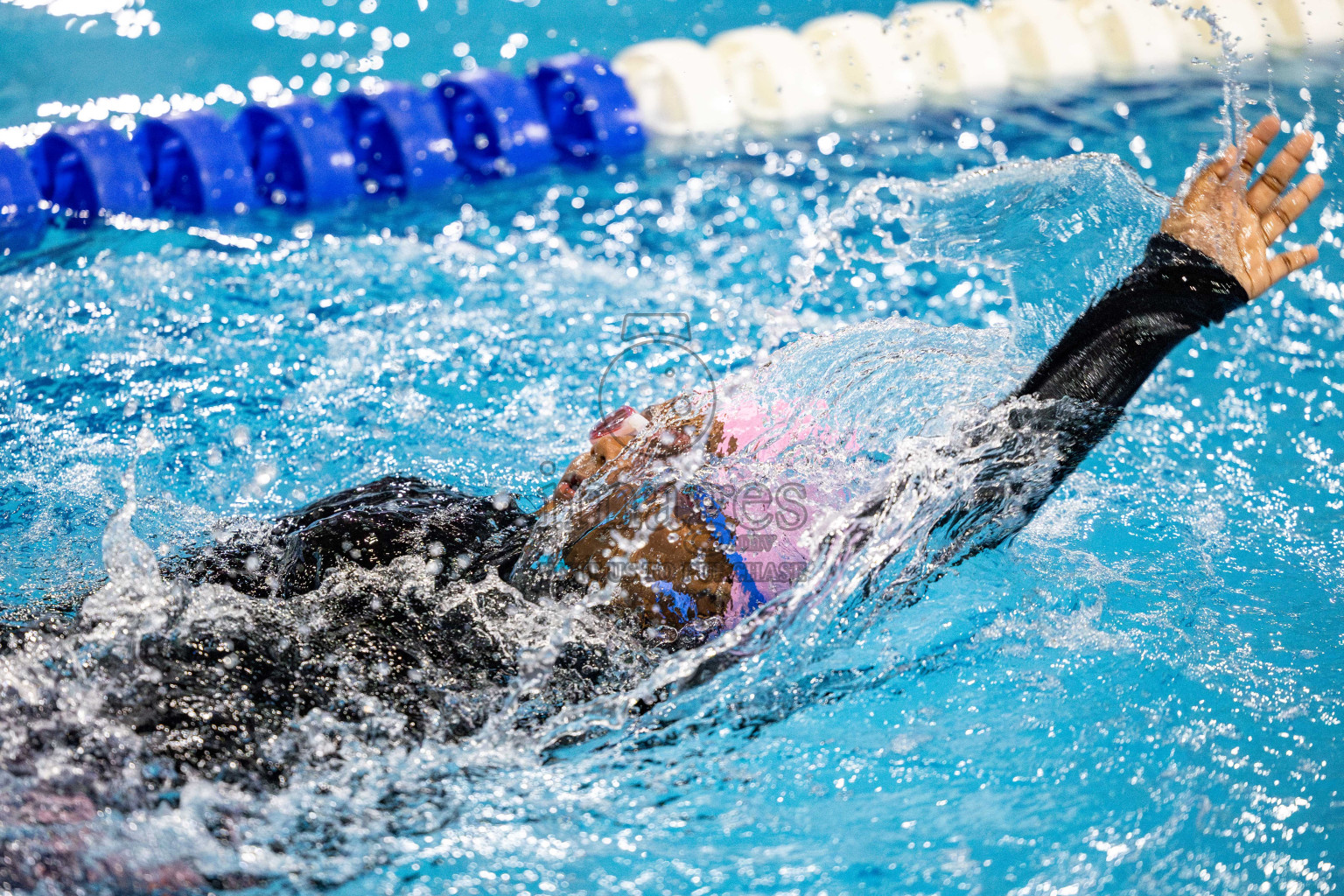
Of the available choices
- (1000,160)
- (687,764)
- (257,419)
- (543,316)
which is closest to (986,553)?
(687,764)

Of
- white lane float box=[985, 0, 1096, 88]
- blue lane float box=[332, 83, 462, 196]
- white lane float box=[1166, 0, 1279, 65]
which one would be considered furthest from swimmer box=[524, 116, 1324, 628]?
white lane float box=[1166, 0, 1279, 65]

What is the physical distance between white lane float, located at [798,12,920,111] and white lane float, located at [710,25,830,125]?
4 centimetres

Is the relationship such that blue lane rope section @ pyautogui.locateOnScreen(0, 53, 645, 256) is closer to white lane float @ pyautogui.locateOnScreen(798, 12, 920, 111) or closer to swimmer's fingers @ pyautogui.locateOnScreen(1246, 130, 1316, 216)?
white lane float @ pyautogui.locateOnScreen(798, 12, 920, 111)

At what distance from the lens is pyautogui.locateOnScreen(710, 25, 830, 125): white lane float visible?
3.60 m

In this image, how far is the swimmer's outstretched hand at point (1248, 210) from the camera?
4.57ft

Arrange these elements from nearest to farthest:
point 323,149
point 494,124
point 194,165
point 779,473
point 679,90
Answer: point 779,473 < point 194,165 < point 323,149 < point 494,124 < point 679,90

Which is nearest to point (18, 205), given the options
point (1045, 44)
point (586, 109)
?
point (586, 109)

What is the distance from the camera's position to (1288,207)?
1429 mm

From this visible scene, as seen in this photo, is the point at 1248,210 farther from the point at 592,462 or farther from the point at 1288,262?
the point at 592,462

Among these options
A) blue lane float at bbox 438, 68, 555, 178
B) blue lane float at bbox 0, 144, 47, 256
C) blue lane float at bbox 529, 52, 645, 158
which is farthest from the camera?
blue lane float at bbox 529, 52, 645, 158

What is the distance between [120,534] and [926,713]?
3.96 feet

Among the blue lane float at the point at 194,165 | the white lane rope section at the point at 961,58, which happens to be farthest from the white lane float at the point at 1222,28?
the blue lane float at the point at 194,165

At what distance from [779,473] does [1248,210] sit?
727 millimetres

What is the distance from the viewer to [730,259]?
293 cm
